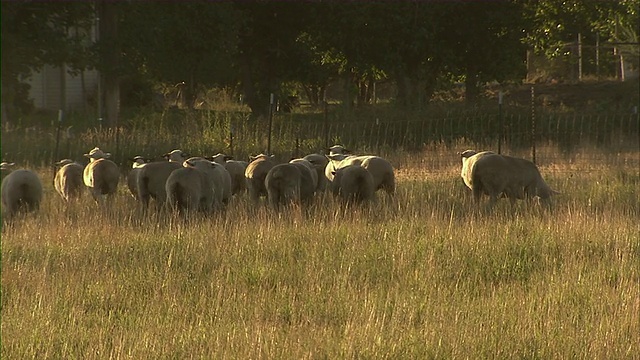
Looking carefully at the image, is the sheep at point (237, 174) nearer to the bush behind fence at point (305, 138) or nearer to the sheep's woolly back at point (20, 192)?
the sheep's woolly back at point (20, 192)

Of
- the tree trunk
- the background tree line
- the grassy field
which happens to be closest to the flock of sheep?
the grassy field

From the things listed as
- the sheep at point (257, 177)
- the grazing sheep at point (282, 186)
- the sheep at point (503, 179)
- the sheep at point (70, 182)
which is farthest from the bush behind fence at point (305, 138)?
the grazing sheep at point (282, 186)

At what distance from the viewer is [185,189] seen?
1407 centimetres

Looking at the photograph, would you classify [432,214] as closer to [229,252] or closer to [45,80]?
[229,252]

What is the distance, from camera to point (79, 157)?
21828 mm

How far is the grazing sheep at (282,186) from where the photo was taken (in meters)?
14.8

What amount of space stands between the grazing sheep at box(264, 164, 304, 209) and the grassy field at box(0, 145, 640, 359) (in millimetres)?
651

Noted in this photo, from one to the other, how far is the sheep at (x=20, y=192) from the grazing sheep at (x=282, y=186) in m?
3.34

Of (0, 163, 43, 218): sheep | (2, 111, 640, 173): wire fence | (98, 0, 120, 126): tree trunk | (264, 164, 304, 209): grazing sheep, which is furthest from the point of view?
(98, 0, 120, 126): tree trunk

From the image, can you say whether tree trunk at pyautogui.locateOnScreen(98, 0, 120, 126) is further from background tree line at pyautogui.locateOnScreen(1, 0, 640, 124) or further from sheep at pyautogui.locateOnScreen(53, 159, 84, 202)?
sheep at pyautogui.locateOnScreen(53, 159, 84, 202)

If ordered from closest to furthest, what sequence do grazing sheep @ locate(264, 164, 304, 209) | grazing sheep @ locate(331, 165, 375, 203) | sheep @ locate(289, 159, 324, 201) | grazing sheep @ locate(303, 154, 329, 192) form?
grazing sheep @ locate(264, 164, 304, 209), grazing sheep @ locate(331, 165, 375, 203), sheep @ locate(289, 159, 324, 201), grazing sheep @ locate(303, 154, 329, 192)

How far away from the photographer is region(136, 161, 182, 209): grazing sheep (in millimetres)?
14969

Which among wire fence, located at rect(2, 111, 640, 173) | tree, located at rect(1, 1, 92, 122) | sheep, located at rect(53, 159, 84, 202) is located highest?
tree, located at rect(1, 1, 92, 122)

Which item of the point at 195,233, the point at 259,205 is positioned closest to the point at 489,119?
the point at 259,205
